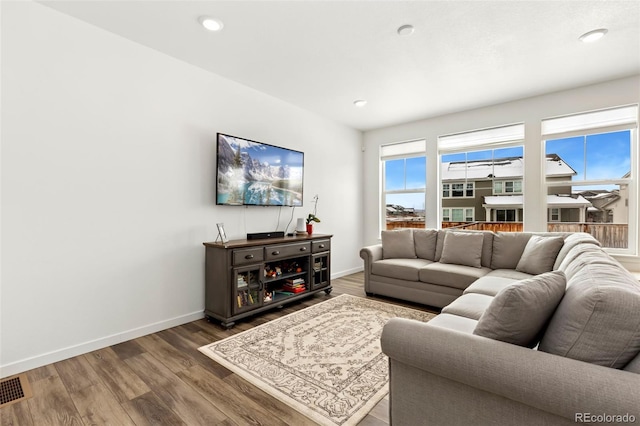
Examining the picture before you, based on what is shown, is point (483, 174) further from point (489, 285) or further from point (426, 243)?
point (489, 285)

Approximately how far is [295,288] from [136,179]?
2.05m

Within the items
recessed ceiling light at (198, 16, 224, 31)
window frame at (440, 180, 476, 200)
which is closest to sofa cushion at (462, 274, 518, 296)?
window frame at (440, 180, 476, 200)

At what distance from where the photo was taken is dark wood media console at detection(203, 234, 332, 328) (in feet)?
9.51

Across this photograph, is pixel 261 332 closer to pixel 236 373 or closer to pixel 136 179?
pixel 236 373

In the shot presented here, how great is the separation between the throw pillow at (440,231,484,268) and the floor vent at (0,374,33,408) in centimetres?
392

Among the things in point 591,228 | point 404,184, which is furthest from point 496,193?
point 404,184

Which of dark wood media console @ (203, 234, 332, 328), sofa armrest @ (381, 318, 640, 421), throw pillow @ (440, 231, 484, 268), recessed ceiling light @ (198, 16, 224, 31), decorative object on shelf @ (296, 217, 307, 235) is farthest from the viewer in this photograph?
decorative object on shelf @ (296, 217, 307, 235)

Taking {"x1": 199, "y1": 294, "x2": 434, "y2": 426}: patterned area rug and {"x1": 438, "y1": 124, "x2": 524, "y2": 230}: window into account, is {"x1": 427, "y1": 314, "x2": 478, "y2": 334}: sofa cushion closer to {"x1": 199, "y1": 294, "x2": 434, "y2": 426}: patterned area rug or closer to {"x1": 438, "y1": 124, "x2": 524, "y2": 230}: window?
{"x1": 199, "y1": 294, "x2": 434, "y2": 426}: patterned area rug

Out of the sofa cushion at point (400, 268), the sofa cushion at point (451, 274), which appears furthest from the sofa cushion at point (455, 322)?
the sofa cushion at point (400, 268)

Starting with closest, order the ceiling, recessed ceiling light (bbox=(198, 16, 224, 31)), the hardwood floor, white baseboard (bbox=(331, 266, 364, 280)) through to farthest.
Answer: the hardwood floor < the ceiling < recessed ceiling light (bbox=(198, 16, 224, 31)) < white baseboard (bbox=(331, 266, 364, 280))

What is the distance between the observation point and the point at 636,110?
337 cm

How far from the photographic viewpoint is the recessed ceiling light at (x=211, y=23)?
7.78ft

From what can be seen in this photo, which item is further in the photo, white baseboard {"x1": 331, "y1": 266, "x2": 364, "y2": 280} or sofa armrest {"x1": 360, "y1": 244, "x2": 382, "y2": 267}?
white baseboard {"x1": 331, "y1": 266, "x2": 364, "y2": 280}

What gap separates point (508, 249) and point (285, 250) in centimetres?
259
